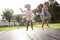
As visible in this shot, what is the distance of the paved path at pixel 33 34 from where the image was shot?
6.33 ft

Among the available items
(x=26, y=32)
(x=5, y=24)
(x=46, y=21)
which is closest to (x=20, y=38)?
(x=26, y=32)

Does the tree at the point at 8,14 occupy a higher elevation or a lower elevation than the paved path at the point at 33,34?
higher

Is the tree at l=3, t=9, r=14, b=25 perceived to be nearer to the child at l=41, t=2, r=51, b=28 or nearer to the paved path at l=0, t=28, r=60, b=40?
the paved path at l=0, t=28, r=60, b=40

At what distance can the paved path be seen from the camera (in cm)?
193

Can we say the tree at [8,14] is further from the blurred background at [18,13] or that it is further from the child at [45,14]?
the child at [45,14]

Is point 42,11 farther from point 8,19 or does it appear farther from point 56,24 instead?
point 8,19

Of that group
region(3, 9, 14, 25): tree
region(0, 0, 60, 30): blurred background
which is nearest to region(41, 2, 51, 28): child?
region(0, 0, 60, 30): blurred background

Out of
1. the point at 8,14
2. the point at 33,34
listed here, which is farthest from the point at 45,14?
the point at 8,14

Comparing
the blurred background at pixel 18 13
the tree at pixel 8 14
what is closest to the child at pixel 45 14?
the blurred background at pixel 18 13

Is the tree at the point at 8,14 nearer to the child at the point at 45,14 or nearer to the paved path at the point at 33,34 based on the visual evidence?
the paved path at the point at 33,34

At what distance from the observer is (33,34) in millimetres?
1979

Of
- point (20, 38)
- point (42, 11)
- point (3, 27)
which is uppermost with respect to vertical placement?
point (42, 11)

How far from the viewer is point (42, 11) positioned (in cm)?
198

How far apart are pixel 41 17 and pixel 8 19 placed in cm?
38
